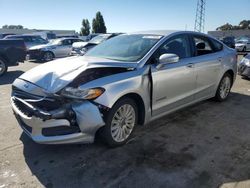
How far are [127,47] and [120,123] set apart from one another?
146cm

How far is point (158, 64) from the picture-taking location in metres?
4.19

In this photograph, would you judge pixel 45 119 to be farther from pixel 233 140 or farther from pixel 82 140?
pixel 233 140

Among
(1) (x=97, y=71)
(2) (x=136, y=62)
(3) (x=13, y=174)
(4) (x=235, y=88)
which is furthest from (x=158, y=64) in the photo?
(4) (x=235, y=88)

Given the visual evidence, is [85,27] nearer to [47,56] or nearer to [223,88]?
[47,56]

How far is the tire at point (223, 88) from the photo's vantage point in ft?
20.1

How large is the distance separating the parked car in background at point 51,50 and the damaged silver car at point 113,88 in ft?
39.7

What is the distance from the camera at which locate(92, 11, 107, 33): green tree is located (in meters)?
59.4

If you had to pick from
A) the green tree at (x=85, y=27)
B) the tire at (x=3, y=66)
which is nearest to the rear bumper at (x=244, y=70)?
the tire at (x=3, y=66)

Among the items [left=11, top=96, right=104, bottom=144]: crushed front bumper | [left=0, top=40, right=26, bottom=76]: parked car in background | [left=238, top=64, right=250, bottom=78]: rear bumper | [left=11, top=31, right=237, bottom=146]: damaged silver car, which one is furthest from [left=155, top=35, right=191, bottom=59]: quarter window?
[left=0, top=40, right=26, bottom=76]: parked car in background

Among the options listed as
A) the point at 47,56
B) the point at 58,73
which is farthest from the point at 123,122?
the point at 47,56

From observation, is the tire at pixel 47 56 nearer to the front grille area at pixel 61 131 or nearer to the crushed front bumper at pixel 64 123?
the crushed front bumper at pixel 64 123

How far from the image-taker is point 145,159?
358 centimetres

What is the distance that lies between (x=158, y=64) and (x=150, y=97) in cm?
54

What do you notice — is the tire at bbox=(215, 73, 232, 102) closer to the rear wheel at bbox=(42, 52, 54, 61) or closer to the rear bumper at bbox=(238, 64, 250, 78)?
the rear bumper at bbox=(238, 64, 250, 78)
